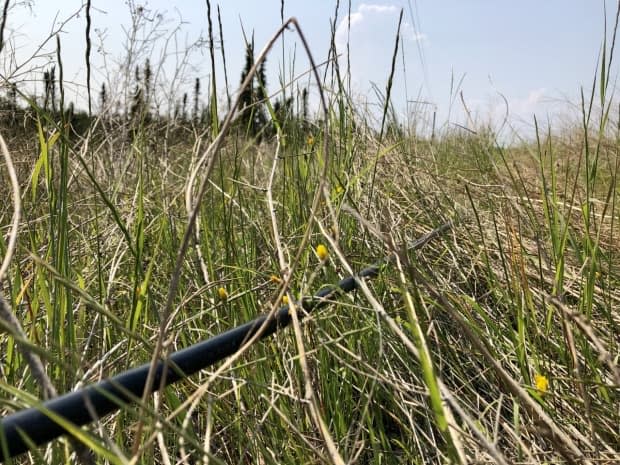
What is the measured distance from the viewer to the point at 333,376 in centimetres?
81

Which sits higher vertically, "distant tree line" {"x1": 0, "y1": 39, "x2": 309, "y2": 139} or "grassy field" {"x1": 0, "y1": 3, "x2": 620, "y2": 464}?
"distant tree line" {"x1": 0, "y1": 39, "x2": 309, "y2": 139}

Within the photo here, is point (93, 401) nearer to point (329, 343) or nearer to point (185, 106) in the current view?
point (329, 343)

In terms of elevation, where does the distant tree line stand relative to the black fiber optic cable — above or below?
above

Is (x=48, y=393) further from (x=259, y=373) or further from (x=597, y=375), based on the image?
(x=597, y=375)

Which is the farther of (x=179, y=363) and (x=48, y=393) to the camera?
(x=179, y=363)

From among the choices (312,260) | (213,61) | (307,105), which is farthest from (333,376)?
(307,105)

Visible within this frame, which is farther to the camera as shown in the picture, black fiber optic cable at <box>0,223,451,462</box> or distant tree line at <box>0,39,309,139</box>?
distant tree line at <box>0,39,309,139</box>

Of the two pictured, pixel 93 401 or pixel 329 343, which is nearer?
pixel 93 401

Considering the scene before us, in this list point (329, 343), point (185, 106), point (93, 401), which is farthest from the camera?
point (185, 106)

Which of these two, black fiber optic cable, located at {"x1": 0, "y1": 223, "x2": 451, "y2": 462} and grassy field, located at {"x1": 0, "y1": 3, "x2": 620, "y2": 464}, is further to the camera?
grassy field, located at {"x1": 0, "y1": 3, "x2": 620, "y2": 464}

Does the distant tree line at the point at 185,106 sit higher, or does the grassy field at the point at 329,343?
the distant tree line at the point at 185,106

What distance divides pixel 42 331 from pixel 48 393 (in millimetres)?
642

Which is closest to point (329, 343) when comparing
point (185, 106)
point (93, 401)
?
point (93, 401)

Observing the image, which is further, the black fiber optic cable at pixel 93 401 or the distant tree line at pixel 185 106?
the distant tree line at pixel 185 106
